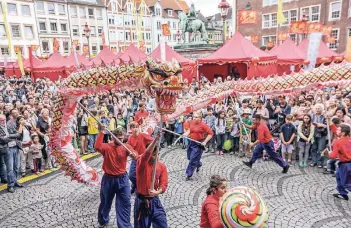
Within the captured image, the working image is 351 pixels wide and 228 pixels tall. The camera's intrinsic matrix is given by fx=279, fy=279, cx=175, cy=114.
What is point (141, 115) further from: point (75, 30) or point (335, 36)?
point (75, 30)

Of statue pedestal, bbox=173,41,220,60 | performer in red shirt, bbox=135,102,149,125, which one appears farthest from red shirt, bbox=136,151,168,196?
statue pedestal, bbox=173,41,220,60

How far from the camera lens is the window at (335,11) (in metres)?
29.4

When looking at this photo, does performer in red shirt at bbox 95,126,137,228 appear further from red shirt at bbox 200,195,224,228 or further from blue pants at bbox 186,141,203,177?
blue pants at bbox 186,141,203,177

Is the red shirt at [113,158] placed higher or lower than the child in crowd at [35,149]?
higher

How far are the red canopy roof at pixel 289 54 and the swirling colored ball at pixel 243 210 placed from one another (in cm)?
1522

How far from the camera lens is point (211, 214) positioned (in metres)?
2.93

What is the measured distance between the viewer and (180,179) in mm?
7223

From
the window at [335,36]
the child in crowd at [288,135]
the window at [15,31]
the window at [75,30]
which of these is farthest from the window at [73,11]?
the child in crowd at [288,135]

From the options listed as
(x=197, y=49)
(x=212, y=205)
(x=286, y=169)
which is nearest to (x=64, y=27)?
(x=197, y=49)

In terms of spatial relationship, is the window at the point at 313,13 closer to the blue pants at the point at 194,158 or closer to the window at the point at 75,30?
the blue pants at the point at 194,158

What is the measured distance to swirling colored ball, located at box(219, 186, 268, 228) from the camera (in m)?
2.36

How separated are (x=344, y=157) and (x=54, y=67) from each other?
16935 millimetres

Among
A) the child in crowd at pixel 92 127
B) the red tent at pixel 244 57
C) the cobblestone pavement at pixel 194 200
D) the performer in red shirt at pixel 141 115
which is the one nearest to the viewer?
the cobblestone pavement at pixel 194 200

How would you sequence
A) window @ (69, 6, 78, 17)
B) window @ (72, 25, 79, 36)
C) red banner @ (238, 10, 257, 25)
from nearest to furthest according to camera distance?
red banner @ (238, 10, 257, 25) → window @ (69, 6, 78, 17) → window @ (72, 25, 79, 36)
